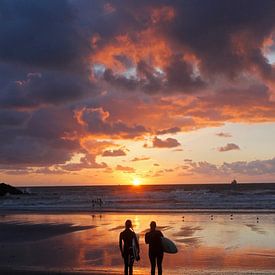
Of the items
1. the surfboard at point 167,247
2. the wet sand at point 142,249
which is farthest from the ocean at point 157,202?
the surfboard at point 167,247

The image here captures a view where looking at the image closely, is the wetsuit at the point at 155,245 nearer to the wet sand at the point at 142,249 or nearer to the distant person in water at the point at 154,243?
the distant person in water at the point at 154,243

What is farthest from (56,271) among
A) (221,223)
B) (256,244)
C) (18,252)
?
(221,223)

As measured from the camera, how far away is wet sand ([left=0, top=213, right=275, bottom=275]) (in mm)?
15969

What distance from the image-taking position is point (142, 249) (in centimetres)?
2025

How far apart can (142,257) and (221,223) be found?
13.6 m

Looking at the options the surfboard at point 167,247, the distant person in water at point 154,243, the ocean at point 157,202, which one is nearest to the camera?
the distant person in water at point 154,243

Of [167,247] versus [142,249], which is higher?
[167,247]

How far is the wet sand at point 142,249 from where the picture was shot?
15969 millimetres

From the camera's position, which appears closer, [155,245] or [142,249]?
[155,245]

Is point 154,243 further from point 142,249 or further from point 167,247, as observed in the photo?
point 142,249

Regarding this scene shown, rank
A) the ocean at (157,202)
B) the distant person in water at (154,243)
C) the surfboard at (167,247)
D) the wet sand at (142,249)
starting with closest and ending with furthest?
1. the distant person in water at (154,243)
2. the surfboard at (167,247)
3. the wet sand at (142,249)
4. the ocean at (157,202)

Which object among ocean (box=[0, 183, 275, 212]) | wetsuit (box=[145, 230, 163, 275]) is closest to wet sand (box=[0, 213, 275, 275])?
wetsuit (box=[145, 230, 163, 275])

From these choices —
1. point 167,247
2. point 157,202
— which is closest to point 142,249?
point 167,247

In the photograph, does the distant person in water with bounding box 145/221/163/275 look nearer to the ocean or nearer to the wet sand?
the wet sand
